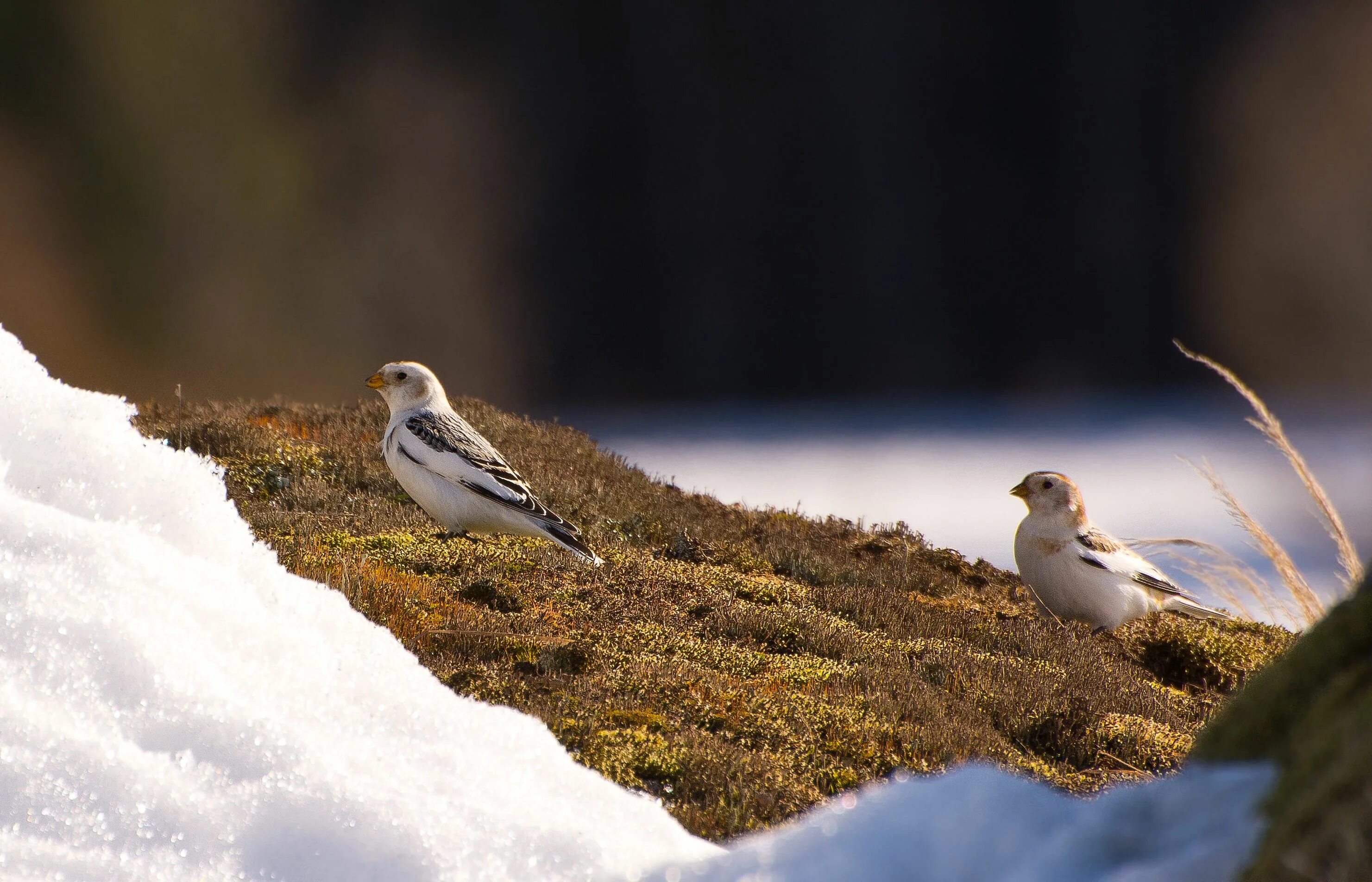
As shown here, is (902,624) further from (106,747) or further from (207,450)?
(207,450)

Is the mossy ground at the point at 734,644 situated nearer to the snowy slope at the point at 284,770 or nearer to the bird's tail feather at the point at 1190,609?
the bird's tail feather at the point at 1190,609

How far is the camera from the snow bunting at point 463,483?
761cm

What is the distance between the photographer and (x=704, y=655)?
555 cm

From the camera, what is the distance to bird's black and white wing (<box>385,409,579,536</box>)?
7.62m

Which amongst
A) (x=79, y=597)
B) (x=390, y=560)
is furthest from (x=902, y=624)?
(x=79, y=597)

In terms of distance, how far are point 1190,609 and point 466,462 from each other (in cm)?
496

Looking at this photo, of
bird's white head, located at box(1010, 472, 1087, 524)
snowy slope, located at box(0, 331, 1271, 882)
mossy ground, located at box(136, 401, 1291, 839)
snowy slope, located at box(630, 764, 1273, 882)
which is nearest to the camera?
snowy slope, located at box(630, 764, 1273, 882)

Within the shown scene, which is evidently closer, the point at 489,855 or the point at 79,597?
the point at 489,855

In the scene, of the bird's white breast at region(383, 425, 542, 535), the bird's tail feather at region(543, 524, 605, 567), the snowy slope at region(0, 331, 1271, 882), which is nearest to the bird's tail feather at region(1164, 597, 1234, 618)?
the bird's tail feather at region(543, 524, 605, 567)

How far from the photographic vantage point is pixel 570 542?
7.33 meters

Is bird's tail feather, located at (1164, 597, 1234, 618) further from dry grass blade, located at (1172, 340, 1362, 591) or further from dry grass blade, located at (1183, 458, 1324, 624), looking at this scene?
dry grass blade, located at (1172, 340, 1362, 591)

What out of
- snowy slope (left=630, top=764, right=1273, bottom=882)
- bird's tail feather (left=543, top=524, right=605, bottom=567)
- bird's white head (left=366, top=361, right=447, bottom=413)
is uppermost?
bird's white head (left=366, top=361, right=447, bottom=413)

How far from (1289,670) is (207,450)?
7863mm

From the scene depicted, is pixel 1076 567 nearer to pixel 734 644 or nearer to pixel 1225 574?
pixel 1225 574
